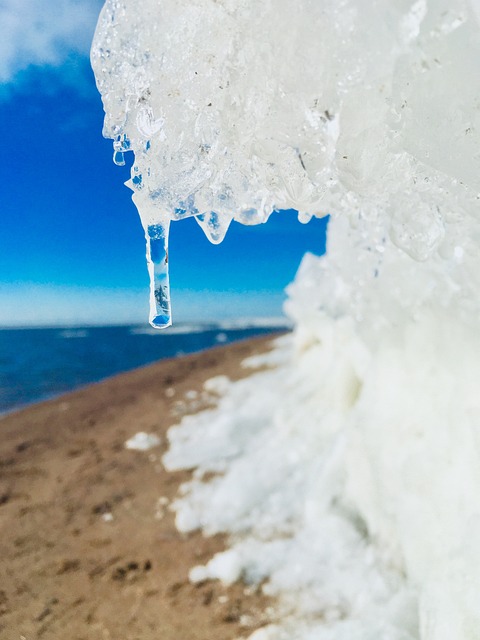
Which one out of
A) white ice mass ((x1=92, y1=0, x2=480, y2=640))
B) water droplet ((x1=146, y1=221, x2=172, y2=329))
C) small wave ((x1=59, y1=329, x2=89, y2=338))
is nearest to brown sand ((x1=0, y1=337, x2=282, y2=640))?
white ice mass ((x1=92, y1=0, x2=480, y2=640))

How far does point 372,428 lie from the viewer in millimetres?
2682

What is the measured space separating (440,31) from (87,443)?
6059 millimetres

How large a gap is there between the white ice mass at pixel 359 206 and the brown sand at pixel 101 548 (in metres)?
0.26

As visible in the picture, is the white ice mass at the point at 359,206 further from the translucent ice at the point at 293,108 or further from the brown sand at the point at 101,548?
the brown sand at the point at 101,548

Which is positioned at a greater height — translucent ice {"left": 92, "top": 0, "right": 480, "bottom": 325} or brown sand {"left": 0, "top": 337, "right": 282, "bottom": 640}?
translucent ice {"left": 92, "top": 0, "right": 480, "bottom": 325}

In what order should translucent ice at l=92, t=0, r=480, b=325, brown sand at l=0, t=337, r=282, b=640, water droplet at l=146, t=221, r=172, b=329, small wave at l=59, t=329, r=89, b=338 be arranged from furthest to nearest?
small wave at l=59, t=329, r=89, b=338
brown sand at l=0, t=337, r=282, b=640
water droplet at l=146, t=221, r=172, b=329
translucent ice at l=92, t=0, r=480, b=325

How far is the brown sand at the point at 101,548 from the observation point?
269 centimetres

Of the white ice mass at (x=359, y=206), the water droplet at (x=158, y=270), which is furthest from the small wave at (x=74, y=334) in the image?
the water droplet at (x=158, y=270)

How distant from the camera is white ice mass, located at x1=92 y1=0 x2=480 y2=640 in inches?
42.3

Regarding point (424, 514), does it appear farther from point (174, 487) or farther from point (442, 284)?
point (174, 487)

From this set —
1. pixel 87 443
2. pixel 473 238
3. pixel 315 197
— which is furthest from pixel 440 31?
pixel 87 443

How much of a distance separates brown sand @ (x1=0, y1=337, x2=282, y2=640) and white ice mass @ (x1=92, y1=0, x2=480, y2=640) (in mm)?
261

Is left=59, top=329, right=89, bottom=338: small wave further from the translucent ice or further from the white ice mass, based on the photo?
the translucent ice

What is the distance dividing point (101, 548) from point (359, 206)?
3071 mm
